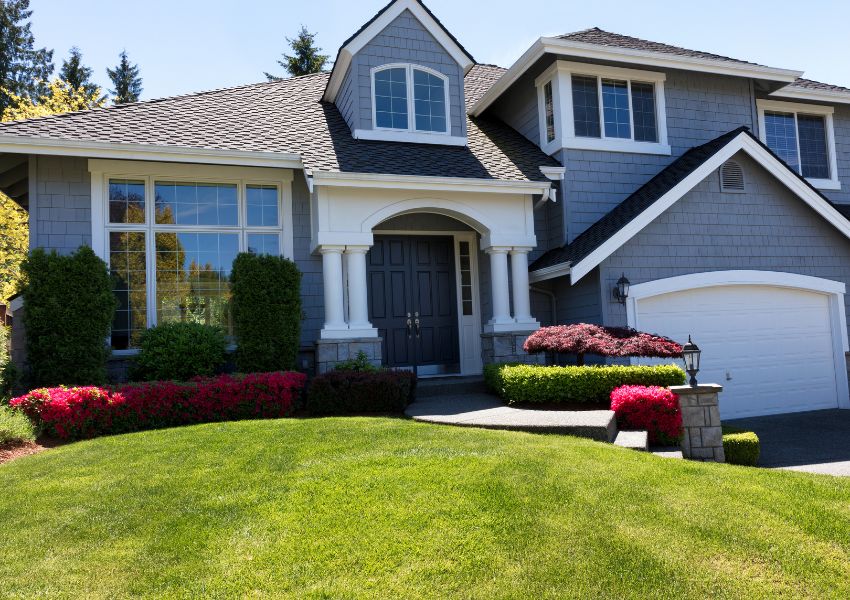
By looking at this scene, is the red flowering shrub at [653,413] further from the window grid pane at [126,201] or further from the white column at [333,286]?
the window grid pane at [126,201]

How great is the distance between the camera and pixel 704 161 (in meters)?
10.6

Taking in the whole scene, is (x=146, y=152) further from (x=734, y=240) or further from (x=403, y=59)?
(x=734, y=240)

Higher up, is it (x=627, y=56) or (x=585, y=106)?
(x=627, y=56)

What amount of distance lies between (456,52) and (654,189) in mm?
4319

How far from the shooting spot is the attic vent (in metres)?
11.1

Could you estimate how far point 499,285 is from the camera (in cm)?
1066

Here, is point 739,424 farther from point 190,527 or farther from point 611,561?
point 190,527

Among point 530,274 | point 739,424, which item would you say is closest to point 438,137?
point 530,274

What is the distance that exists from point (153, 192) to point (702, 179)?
900cm

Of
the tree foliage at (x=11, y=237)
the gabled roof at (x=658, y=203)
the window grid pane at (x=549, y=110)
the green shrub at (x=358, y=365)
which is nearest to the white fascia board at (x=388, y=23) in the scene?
the window grid pane at (x=549, y=110)

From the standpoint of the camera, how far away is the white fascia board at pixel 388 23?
11078 mm

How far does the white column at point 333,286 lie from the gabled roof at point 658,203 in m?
3.52

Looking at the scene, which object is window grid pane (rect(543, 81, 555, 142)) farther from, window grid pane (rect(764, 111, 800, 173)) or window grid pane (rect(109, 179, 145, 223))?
window grid pane (rect(109, 179, 145, 223))

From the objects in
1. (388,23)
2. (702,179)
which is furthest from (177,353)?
(702,179)
